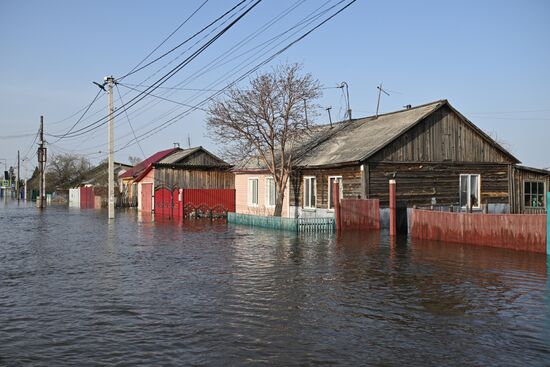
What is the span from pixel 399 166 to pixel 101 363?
2033cm

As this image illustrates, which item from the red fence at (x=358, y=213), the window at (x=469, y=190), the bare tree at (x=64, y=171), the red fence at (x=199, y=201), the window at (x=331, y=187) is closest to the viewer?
the red fence at (x=358, y=213)

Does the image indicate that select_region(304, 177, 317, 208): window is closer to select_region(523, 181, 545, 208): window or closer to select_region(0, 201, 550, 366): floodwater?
select_region(523, 181, 545, 208): window

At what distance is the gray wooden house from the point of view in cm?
2491

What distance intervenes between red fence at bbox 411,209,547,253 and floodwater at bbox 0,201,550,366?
72 cm

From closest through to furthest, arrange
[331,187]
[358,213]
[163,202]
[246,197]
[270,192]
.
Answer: [358,213], [331,187], [270,192], [246,197], [163,202]

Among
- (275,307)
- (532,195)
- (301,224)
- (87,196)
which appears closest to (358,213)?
(301,224)

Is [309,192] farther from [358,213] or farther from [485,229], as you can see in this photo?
[485,229]

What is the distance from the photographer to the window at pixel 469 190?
26.9 metres

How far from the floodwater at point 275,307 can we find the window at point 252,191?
16714 millimetres

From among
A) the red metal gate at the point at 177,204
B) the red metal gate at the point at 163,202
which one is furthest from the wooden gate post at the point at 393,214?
the red metal gate at the point at 163,202

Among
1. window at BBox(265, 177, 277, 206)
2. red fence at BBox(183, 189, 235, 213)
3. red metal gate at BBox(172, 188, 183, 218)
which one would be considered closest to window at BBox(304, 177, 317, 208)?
window at BBox(265, 177, 277, 206)

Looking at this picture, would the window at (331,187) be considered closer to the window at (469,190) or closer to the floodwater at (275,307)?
the window at (469,190)

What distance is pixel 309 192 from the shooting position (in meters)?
28.9

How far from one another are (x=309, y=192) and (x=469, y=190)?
8.07 m
